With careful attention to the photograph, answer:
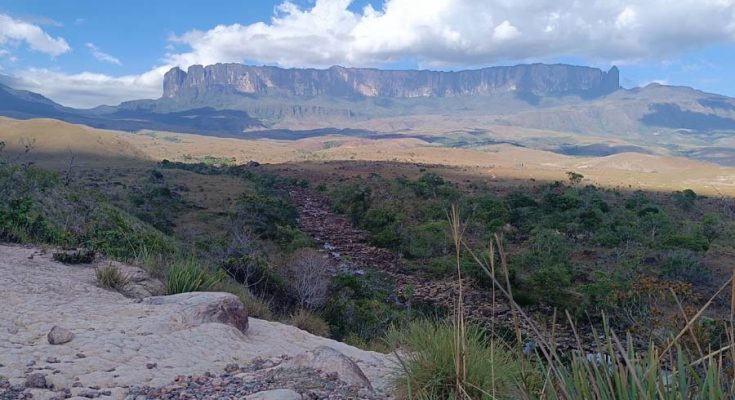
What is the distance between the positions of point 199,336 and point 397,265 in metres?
17.4

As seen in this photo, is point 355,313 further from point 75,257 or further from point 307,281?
point 75,257

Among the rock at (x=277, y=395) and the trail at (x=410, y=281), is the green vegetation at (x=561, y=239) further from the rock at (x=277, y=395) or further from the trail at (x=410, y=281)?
the rock at (x=277, y=395)

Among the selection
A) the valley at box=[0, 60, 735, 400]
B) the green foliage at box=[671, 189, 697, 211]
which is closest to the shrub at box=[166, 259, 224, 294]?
the valley at box=[0, 60, 735, 400]

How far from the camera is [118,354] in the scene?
5.55 meters

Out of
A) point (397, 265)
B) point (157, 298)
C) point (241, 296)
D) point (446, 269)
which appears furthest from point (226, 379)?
point (397, 265)

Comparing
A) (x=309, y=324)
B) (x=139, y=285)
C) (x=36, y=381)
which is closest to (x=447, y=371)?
(x=36, y=381)

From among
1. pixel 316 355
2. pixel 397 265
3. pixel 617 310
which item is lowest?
pixel 397 265

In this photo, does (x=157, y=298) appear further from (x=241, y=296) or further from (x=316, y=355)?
(x=316, y=355)

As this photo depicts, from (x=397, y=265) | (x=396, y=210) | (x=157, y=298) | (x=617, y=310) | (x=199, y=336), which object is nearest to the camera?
(x=199, y=336)

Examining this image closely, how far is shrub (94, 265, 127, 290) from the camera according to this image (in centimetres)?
797

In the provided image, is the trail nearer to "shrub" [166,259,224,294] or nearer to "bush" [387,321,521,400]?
"bush" [387,321,521,400]

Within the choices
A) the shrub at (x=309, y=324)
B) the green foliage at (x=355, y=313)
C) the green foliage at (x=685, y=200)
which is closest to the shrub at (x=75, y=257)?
the shrub at (x=309, y=324)

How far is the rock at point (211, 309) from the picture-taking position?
6.73 m

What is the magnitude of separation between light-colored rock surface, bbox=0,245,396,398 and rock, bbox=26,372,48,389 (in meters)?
0.06
